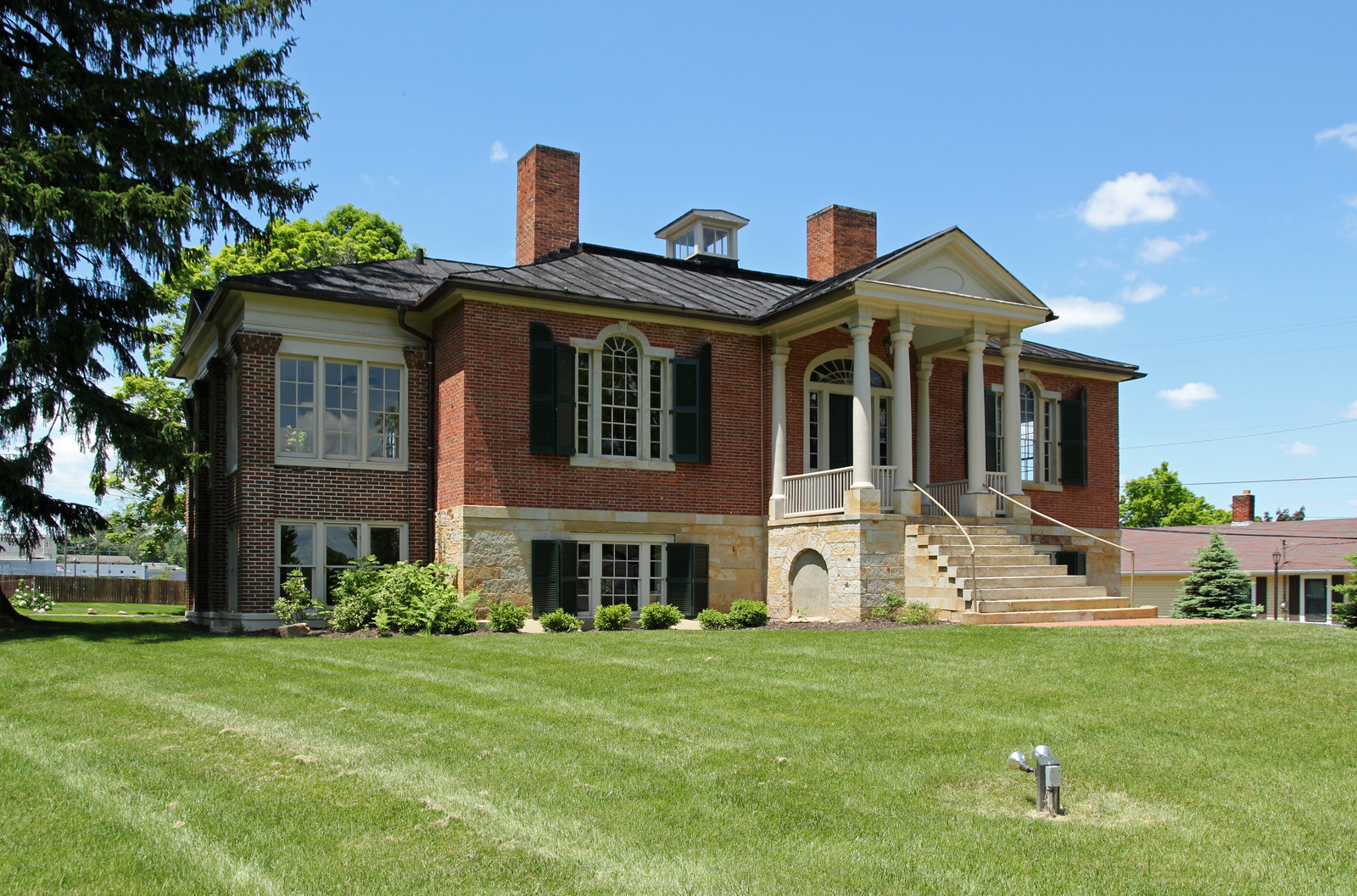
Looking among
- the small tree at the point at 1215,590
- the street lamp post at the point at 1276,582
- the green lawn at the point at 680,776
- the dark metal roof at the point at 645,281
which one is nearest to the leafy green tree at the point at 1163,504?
the street lamp post at the point at 1276,582

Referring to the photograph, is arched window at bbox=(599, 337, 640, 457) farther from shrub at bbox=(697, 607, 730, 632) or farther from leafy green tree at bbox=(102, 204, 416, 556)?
leafy green tree at bbox=(102, 204, 416, 556)

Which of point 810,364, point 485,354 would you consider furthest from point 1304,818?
point 810,364

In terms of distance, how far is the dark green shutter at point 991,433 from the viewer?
22.4 meters

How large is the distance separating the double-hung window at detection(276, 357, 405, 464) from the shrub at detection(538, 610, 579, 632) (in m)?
4.25

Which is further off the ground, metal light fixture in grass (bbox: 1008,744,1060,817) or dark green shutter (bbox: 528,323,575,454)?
dark green shutter (bbox: 528,323,575,454)

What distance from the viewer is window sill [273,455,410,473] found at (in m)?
17.6

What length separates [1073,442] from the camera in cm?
2353

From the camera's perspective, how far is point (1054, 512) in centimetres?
2333

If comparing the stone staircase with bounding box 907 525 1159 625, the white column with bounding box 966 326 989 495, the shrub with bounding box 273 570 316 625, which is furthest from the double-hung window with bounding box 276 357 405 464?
the white column with bounding box 966 326 989 495

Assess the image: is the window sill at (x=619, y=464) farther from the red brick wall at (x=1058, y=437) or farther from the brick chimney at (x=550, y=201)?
the brick chimney at (x=550, y=201)

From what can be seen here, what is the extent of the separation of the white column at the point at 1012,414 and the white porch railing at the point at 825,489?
6.58 ft

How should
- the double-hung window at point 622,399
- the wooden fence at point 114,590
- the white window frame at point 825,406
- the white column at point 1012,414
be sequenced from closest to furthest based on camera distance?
the double-hung window at point 622,399, the white column at point 1012,414, the white window frame at point 825,406, the wooden fence at point 114,590

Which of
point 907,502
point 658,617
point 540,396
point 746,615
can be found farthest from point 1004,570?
point 540,396

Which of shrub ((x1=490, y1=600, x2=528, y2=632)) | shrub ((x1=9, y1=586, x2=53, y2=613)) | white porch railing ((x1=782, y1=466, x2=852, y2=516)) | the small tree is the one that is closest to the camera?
shrub ((x1=490, y1=600, x2=528, y2=632))
